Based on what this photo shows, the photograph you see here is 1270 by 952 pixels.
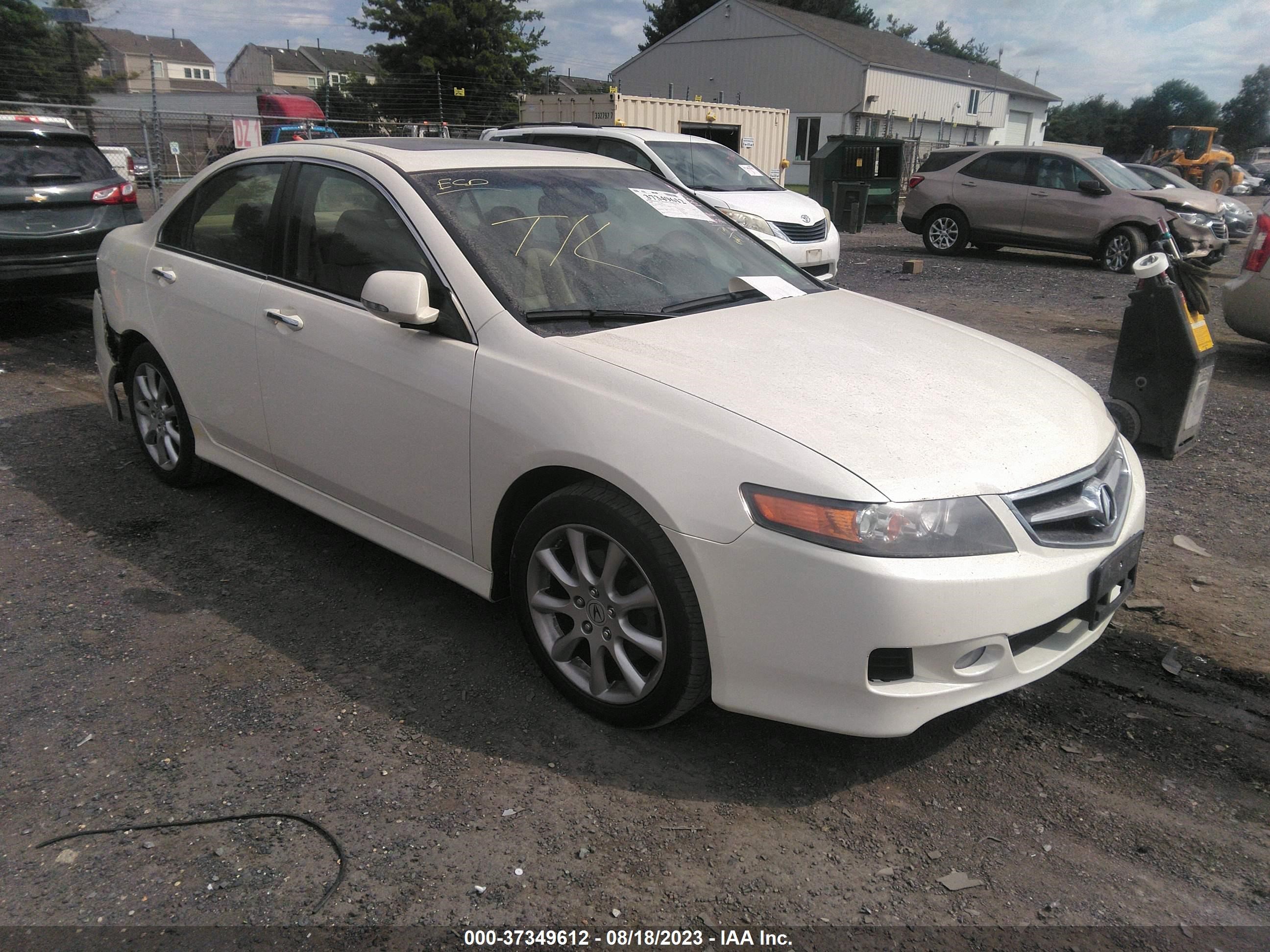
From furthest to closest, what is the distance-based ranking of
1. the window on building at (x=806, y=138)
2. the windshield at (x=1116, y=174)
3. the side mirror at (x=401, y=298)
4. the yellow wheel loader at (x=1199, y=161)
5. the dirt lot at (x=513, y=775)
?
the window on building at (x=806, y=138) < the yellow wheel loader at (x=1199, y=161) < the windshield at (x=1116, y=174) < the side mirror at (x=401, y=298) < the dirt lot at (x=513, y=775)

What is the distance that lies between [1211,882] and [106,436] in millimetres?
5986

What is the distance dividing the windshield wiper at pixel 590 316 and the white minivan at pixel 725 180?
7469 mm

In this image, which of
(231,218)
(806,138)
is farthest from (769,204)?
(806,138)

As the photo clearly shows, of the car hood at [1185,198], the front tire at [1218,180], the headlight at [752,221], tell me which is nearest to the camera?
the headlight at [752,221]

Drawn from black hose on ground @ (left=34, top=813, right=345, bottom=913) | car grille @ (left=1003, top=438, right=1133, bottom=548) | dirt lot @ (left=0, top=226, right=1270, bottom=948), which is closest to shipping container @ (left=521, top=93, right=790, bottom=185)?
dirt lot @ (left=0, top=226, right=1270, bottom=948)

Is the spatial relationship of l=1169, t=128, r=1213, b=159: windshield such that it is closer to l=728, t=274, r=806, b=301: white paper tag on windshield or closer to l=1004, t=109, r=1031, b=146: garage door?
l=1004, t=109, r=1031, b=146: garage door

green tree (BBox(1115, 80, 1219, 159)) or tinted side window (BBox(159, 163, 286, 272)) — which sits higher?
green tree (BBox(1115, 80, 1219, 159))

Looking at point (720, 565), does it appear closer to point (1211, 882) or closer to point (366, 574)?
point (1211, 882)

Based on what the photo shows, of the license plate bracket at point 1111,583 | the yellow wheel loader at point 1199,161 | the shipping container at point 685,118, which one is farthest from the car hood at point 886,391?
the yellow wheel loader at point 1199,161

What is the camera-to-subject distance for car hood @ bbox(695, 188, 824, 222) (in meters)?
10.8

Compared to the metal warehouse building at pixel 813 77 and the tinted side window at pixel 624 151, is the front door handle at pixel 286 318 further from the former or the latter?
the metal warehouse building at pixel 813 77

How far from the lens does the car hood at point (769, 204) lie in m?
10.8

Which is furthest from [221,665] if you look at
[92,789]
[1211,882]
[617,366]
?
[1211,882]

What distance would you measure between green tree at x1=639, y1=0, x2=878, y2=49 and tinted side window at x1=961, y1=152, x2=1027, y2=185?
4404cm
